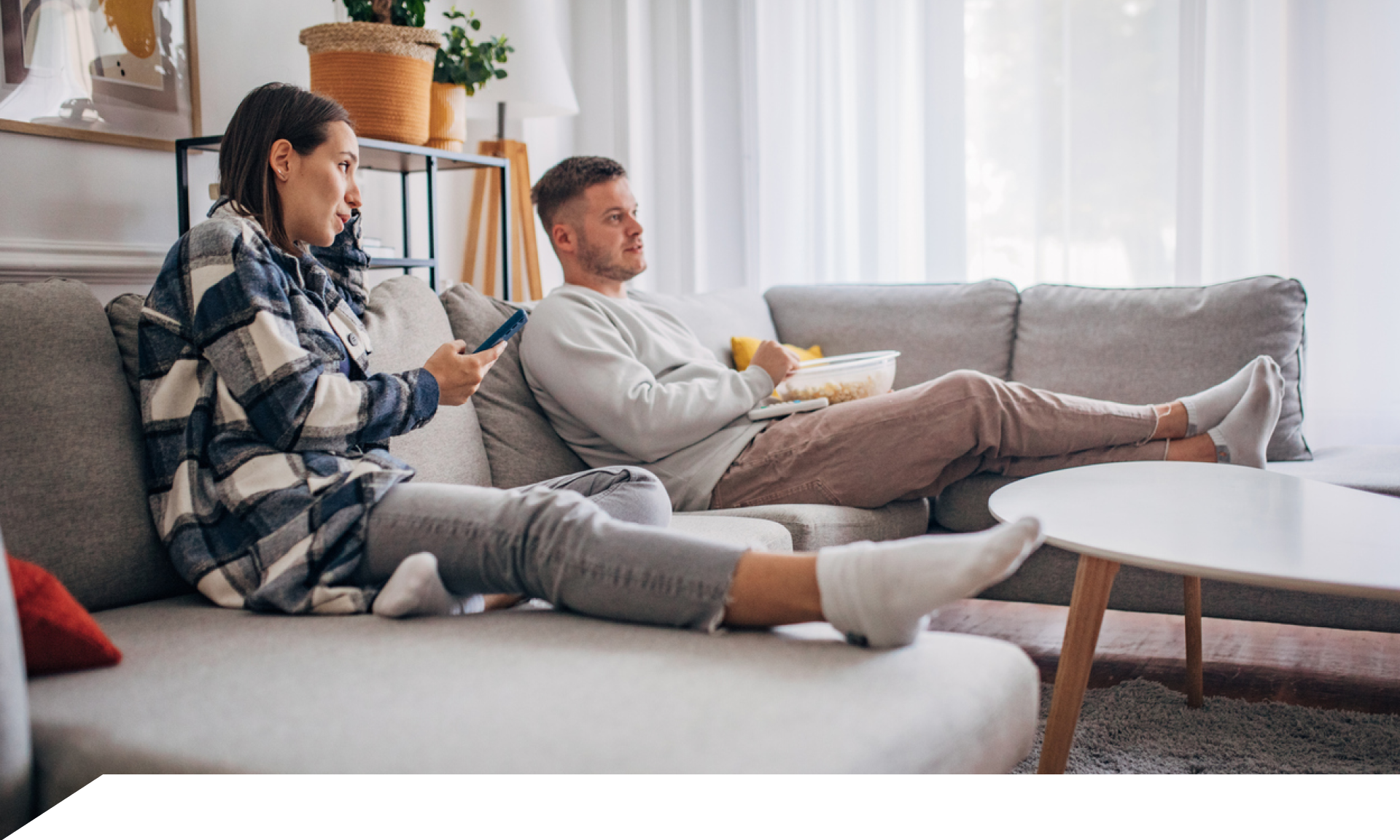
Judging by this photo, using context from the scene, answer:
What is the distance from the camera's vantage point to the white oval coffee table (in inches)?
43.5

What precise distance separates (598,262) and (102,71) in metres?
1.14

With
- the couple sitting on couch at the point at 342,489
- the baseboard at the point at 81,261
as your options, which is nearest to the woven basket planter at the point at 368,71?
the baseboard at the point at 81,261

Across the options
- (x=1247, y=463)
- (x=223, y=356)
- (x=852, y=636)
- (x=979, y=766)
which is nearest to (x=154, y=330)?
(x=223, y=356)

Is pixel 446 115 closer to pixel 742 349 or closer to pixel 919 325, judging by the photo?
pixel 742 349

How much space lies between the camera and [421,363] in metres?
1.81

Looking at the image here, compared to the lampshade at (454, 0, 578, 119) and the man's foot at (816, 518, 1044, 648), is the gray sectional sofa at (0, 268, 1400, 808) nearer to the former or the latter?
the man's foot at (816, 518, 1044, 648)

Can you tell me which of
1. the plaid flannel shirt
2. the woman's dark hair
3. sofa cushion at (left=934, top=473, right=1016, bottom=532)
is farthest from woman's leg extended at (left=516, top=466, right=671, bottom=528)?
sofa cushion at (left=934, top=473, right=1016, bottom=532)

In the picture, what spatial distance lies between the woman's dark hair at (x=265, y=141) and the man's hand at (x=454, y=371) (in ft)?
0.91

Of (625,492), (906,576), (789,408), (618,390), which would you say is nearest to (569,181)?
(618,390)

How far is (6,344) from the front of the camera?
1264 mm

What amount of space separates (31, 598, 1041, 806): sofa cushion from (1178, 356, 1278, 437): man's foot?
1.16m

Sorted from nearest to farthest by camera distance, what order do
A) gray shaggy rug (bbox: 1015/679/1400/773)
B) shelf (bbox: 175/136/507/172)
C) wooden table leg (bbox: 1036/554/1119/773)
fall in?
1. wooden table leg (bbox: 1036/554/1119/773)
2. gray shaggy rug (bbox: 1015/679/1400/773)
3. shelf (bbox: 175/136/507/172)

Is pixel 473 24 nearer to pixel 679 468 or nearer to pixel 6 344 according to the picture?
pixel 679 468
